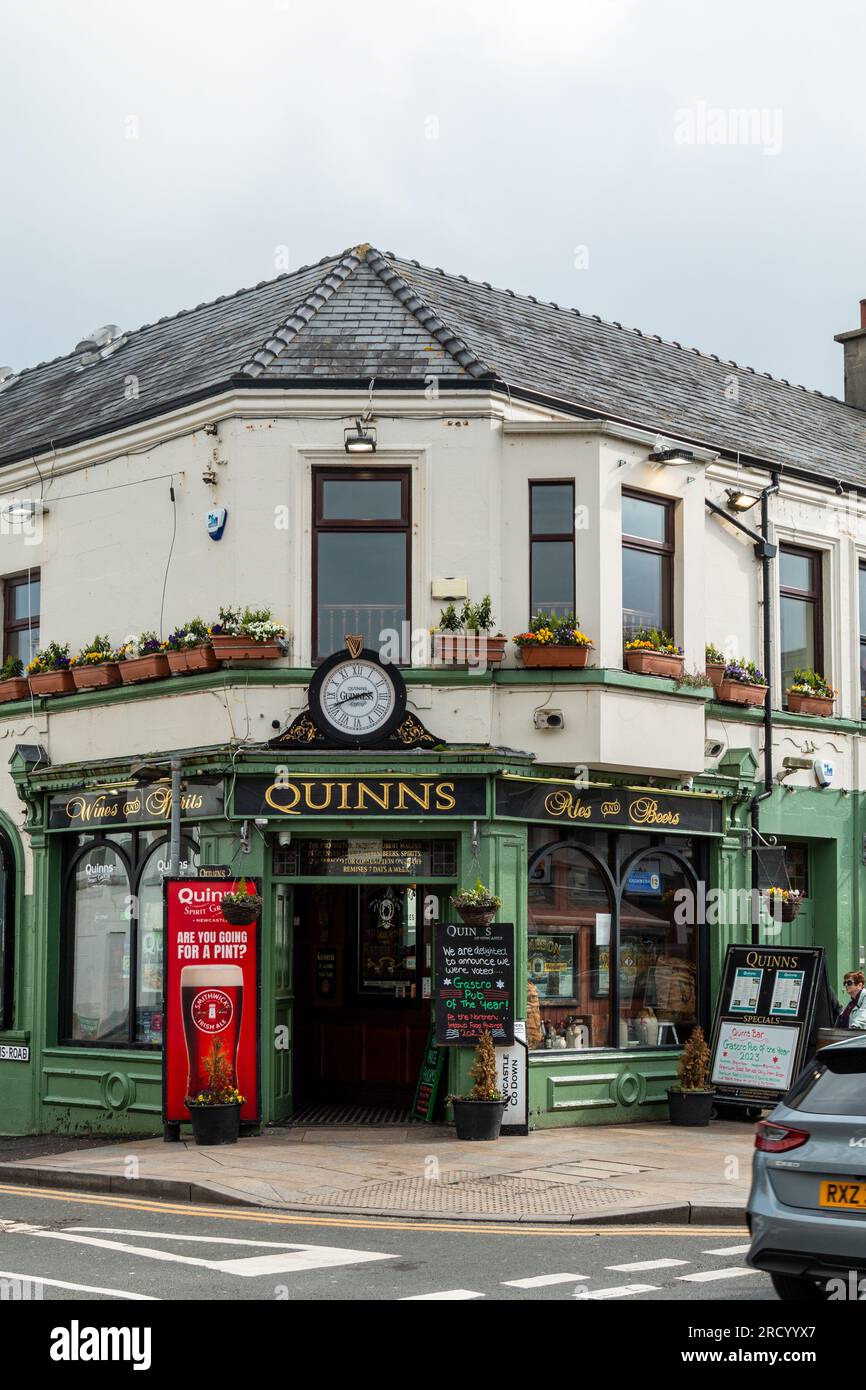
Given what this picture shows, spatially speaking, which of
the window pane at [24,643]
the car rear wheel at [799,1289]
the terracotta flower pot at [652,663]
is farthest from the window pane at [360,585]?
the car rear wheel at [799,1289]

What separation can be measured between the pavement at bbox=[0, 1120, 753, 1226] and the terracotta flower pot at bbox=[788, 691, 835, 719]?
17.1 ft

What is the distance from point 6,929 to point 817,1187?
13.3 meters

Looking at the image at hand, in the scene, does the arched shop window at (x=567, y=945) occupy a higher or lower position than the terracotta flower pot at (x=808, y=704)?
lower

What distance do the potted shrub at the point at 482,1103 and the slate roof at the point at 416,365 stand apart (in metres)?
6.62

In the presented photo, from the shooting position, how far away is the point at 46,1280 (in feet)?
29.7

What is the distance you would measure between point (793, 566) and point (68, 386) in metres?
9.74

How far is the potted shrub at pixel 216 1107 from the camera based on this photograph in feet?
50.1

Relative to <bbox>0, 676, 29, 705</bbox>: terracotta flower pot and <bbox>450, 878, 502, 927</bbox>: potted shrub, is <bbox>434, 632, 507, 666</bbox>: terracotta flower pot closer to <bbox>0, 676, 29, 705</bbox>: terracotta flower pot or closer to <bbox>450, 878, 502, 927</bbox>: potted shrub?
<bbox>450, 878, 502, 927</bbox>: potted shrub

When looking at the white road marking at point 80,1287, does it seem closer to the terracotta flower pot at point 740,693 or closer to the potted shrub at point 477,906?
the potted shrub at point 477,906

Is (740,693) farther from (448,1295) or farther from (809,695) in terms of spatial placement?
(448,1295)
